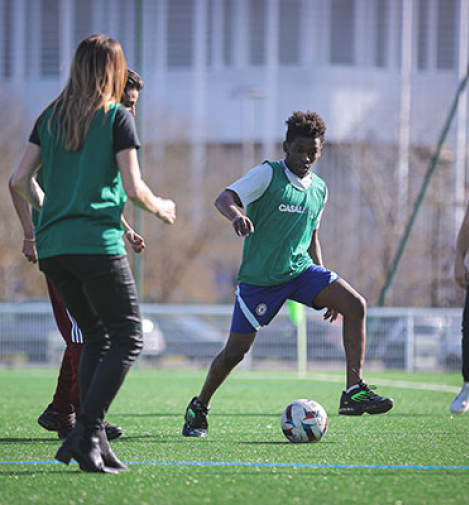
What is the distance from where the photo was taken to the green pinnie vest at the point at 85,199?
455cm

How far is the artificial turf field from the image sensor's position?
4.20 meters

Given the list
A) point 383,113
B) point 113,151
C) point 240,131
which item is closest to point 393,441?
point 113,151

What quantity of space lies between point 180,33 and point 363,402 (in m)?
37.4

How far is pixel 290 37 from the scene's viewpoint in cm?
4172

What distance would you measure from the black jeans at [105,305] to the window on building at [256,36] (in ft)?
124

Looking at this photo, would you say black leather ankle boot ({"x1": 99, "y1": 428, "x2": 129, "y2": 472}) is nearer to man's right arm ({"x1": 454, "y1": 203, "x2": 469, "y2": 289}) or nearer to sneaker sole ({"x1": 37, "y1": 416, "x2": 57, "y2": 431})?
sneaker sole ({"x1": 37, "y1": 416, "x2": 57, "y2": 431})

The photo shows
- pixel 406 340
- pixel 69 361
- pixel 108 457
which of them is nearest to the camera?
pixel 108 457

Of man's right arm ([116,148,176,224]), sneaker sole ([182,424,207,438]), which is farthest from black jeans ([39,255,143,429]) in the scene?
sneaker sole ([182,424,207,438])

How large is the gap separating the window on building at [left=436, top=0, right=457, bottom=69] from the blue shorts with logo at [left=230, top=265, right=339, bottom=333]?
34997mm

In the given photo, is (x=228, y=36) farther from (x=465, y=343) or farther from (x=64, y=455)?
(x=64, y=455)

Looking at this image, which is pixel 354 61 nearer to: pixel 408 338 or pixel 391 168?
pixel 391 168

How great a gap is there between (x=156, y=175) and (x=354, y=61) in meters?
10.6

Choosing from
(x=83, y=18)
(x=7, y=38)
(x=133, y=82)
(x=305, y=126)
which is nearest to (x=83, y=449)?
(x=133, y=82)

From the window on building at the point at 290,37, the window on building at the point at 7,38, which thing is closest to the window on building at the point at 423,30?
the window on building at the point at 290,37
